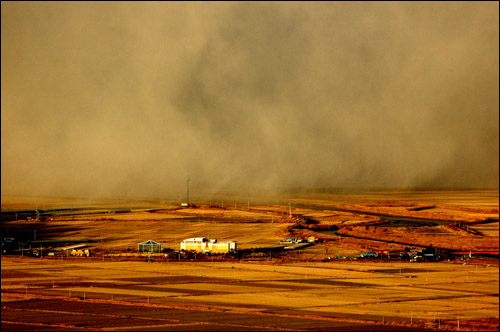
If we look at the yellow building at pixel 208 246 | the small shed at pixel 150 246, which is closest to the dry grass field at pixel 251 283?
the small shed at pixel 150 246

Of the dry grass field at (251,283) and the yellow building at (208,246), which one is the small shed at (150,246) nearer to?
the dry grass field at (251,283)

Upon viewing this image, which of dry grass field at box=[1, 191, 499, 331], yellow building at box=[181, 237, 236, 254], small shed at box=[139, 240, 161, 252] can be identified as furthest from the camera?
small shed at box=[139, 240, 161, 252]

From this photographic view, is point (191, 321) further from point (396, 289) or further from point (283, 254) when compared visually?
point (283, 254)

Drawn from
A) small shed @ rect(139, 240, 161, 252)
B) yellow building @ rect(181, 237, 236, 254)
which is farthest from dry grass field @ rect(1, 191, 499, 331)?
yellow building @ rect(181, 237, 236, 254)

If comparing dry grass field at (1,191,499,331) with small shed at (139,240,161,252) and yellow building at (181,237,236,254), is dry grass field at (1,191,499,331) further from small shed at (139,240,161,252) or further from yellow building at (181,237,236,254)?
yellow building at (181,237,236,254)

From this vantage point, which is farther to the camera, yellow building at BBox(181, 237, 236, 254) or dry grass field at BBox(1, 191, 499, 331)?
yellow building at BBox(181, 237, 236, 254)

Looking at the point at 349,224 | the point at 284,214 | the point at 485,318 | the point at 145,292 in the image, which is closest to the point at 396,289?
the point at 485,318
